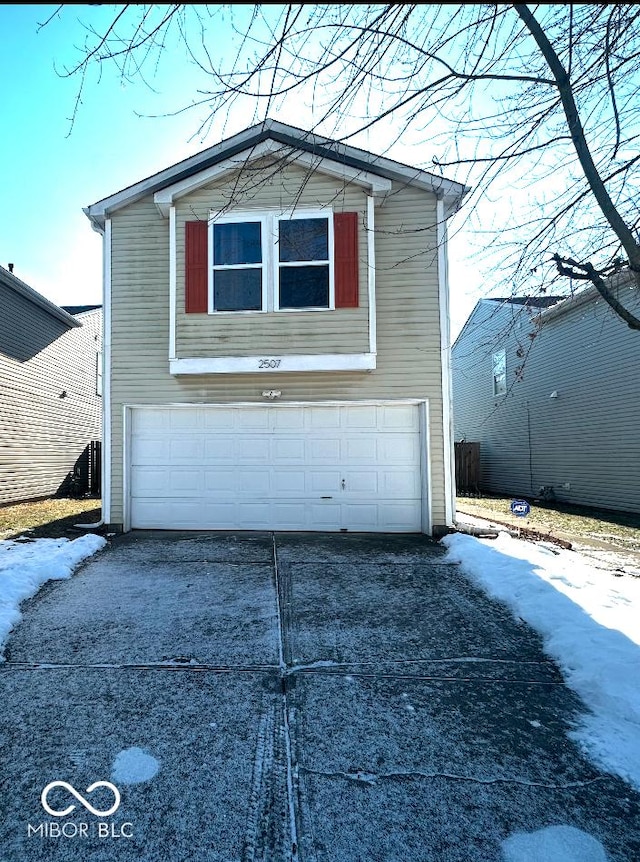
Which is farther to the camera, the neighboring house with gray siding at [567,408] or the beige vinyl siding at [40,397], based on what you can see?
the beige vinyl siding at [40,397]

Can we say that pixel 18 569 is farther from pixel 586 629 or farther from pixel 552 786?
pixel 586 629

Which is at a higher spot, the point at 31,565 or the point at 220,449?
the point at 220,449

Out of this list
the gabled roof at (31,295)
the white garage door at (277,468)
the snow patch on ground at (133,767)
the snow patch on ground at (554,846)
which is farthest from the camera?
the gabled roof at (31,295)

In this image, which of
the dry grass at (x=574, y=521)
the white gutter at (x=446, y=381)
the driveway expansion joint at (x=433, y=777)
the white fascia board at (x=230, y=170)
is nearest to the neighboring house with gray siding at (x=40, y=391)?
the white fascia board at (x=230, y=170)

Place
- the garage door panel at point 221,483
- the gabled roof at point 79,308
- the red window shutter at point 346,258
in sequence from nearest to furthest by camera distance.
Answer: the red window shutter at point 346,258 < the garage door panel at point 221,483 < the gabled roof at point 79,308

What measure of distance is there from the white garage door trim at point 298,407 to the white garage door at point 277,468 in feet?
0.17

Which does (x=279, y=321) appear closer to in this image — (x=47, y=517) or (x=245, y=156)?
(x=245, y=156)

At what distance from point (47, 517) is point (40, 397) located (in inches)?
200

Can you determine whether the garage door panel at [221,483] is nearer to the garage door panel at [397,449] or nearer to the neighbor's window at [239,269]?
the garage door panel at [397,449]

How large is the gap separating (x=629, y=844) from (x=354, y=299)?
21.0ft

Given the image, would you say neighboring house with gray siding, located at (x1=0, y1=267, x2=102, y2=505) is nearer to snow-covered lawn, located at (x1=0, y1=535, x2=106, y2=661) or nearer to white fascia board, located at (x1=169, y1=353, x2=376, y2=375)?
snow-covered lawn, located at (x1=0, y1=535, x2=106, y2=661)

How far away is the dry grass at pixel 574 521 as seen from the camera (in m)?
7.39

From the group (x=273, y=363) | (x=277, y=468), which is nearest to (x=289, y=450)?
(x=277, y=468)

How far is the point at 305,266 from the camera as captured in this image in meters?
7.09
